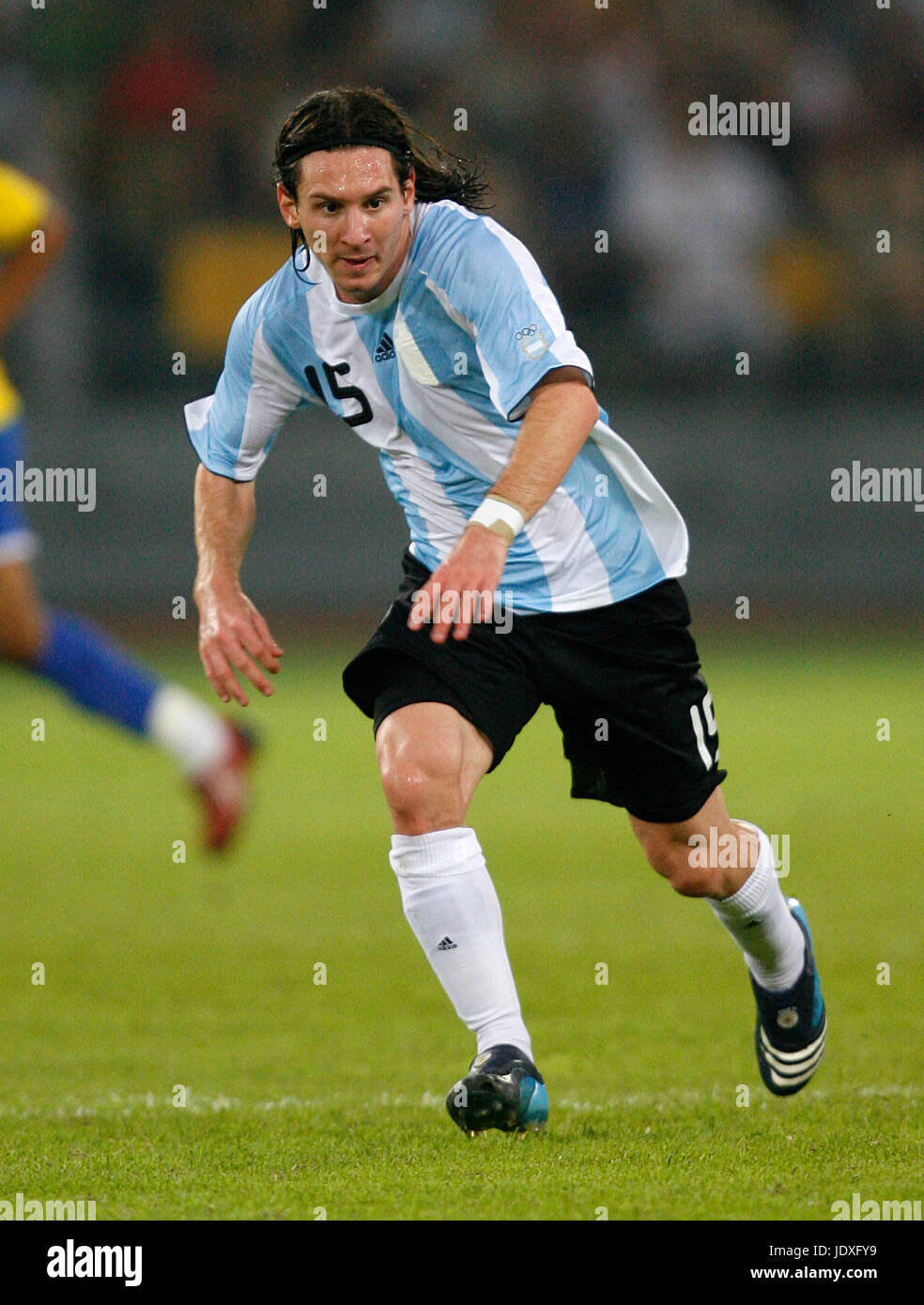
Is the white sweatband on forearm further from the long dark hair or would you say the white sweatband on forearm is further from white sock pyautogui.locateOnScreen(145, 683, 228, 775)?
white sock pyautogui.locateOnScreen(145, 683, 228, 775)

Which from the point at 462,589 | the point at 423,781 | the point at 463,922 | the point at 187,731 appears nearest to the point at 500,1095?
the point at 463,922

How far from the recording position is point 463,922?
12.8 feet

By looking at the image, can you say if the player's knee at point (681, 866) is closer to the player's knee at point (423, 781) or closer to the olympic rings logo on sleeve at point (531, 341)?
the player's knee at point (423, 781)

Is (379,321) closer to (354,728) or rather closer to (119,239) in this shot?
(354,728)

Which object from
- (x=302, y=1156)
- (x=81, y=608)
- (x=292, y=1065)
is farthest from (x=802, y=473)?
→ (x=302, y=1156)

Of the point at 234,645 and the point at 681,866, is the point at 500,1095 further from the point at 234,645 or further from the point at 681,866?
the point at 234,645

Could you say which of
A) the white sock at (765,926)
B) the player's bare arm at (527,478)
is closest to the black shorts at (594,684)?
the white sock at (765,926)

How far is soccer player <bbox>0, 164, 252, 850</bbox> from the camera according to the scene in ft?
17.9

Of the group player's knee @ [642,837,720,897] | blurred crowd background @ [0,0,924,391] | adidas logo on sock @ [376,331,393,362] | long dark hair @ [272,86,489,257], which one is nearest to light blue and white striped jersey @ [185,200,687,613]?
adidas logo on sock @ [376,331,393,362]

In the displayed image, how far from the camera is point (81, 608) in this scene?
49.9 ft

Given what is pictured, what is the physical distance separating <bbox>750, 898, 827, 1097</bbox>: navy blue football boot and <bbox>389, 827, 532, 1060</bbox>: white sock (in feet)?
2.67

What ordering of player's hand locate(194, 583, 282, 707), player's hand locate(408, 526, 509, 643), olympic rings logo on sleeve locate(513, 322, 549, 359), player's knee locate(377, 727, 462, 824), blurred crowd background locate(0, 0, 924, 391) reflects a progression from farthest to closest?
1. blurred crowd background locate(0, 0, 924, 391)
2. player's hand locate(194, 583, 282, 707)
3. player's knee locate(377, 727, 462, 824)
4. olympic rings logo on sleeve locate(513, 322, 549, 359)
5. player's hand locate(408, 526, 509, 643)

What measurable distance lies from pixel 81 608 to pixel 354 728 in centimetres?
384

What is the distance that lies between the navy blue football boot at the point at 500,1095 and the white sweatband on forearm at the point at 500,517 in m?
1.04
